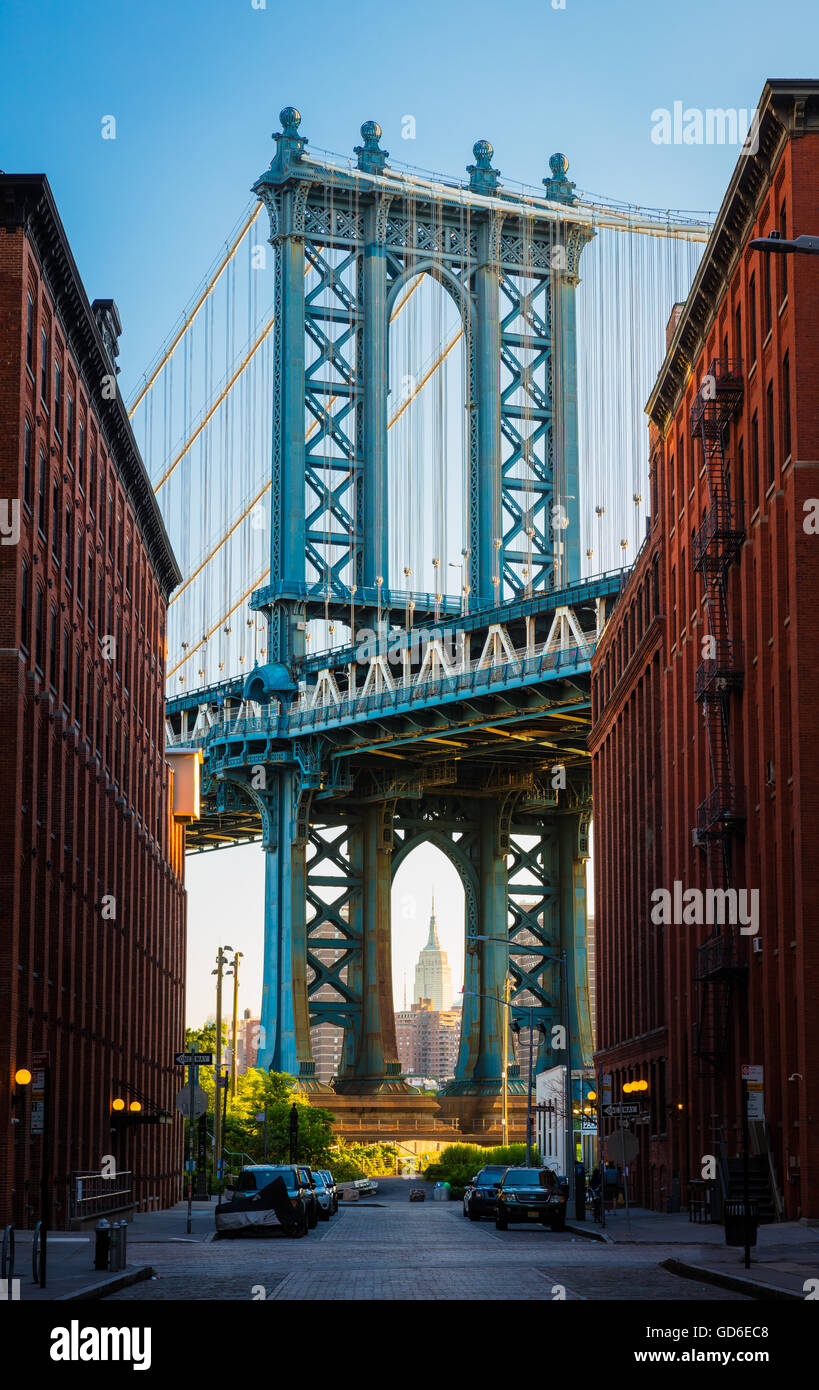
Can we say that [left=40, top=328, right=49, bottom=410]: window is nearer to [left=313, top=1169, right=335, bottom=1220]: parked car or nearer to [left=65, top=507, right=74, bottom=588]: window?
[left=65, top=507, right=74, bottom=588]: window

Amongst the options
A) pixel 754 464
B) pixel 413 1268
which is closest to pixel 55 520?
pixel 754 464

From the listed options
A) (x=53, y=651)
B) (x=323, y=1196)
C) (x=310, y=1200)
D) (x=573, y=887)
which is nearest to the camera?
(x=310, y=1200)

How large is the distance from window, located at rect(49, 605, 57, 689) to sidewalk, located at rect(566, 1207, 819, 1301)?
54.6 feet

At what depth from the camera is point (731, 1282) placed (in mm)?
24203

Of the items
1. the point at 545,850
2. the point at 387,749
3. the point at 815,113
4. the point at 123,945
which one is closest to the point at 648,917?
the point at 123,945

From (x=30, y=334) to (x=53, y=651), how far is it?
749cm

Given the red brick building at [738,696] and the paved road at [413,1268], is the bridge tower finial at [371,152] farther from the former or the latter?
the paved road at [413,1268]

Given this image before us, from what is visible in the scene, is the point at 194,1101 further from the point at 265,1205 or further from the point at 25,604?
the point at 25,604

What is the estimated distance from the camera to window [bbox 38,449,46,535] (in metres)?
45.1

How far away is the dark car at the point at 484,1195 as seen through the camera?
50.0 metres

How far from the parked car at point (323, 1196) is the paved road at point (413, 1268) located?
739 centimetres

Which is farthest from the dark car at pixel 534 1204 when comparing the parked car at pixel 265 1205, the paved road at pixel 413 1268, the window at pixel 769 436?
the window at pixel 769 436

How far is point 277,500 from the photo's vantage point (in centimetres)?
10800

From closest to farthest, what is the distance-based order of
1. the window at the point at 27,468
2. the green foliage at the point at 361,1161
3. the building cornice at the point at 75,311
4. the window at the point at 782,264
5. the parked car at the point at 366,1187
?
the window at the point at 782,264, the building cornice at the point at 75,311, the window at the point at 27,468, the parked car at the point at 366,1187, the green foliage at the point at 361,1161
